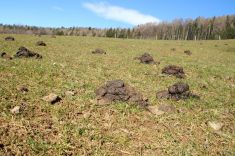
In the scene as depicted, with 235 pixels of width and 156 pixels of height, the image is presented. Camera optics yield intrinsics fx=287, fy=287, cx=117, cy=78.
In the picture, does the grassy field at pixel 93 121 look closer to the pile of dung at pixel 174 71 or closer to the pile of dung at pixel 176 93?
the pile of dung at pixel 176 93

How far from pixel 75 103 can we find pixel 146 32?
174118 mm

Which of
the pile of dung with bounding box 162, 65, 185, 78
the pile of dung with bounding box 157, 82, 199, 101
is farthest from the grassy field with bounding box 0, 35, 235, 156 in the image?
the pile of dung with bounding box 162, 65, 185, 78

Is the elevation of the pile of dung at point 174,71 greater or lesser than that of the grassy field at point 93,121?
greater

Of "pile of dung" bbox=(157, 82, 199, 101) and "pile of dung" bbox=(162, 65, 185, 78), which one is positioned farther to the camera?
"pile of dung" bbox=(162, 65, 185, 78)

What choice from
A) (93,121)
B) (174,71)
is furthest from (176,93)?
(174,71)

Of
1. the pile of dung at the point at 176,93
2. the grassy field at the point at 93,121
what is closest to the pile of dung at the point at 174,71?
the grassy field at the point at 93,121

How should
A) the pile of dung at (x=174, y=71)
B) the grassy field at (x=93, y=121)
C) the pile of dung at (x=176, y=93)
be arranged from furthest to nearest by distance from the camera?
1. the pile of dung at (x=174, y=71)
2. the pile of dung at (x=176, y=93)
3. the grassy field at (x=93, y=121)

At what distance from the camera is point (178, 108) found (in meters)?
12.0

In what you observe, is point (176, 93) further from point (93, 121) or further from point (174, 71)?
point (174, 71)

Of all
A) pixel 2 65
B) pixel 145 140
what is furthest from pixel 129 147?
pixel 2 65

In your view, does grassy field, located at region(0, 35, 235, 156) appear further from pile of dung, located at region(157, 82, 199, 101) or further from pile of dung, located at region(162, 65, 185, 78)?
pile of dung, located at region(162, 65, 185, 78)

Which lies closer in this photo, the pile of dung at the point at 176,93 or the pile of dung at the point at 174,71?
the pile of dung at the point at 176,93

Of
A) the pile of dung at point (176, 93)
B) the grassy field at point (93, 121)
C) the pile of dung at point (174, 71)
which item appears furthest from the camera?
the pile of dung at point (174, 71)

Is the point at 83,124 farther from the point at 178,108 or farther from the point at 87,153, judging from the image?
the point at 178,108
